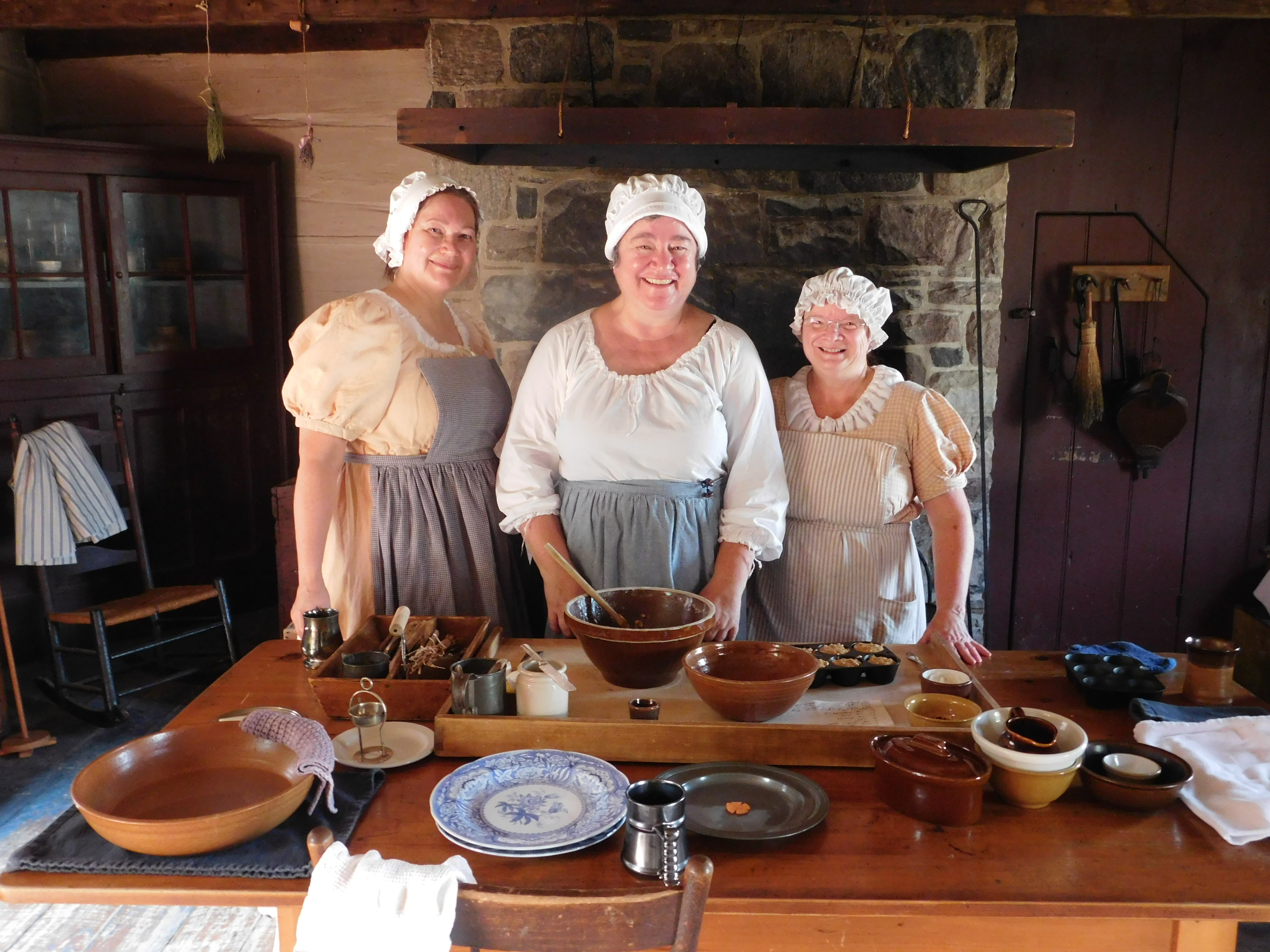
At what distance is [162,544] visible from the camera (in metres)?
4.54

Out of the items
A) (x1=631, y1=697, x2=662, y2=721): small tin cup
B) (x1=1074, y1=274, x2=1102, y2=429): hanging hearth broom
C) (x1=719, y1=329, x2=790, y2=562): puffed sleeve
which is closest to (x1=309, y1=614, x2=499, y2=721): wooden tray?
(x1=631, y1=697, x2=662, y2=721): small tin cup

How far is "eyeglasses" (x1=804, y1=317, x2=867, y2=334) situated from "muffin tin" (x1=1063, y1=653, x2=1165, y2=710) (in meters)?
0.93

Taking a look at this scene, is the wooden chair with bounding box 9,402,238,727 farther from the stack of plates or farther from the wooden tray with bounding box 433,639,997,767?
the stack of plates

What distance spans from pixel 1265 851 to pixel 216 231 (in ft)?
14.7

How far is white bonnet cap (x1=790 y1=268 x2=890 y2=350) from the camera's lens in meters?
2.38

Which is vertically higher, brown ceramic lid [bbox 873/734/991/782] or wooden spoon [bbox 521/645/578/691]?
wooden spoon [bbox 521/645/578/691]

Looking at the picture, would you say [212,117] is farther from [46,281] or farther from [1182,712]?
[1182,712]

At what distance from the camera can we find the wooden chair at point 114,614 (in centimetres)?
365

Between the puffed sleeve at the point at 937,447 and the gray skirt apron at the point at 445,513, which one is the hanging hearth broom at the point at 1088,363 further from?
the gray skirt apron at the point at 445,513

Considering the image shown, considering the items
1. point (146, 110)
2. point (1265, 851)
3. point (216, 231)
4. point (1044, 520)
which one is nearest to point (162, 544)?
point (216, 231)

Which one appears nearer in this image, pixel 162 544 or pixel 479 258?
pixel 479 258

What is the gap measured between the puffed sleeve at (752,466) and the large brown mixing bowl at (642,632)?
0.39 meters

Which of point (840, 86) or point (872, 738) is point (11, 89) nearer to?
point (840, 86)

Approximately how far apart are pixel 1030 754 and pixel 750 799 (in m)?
0.42
